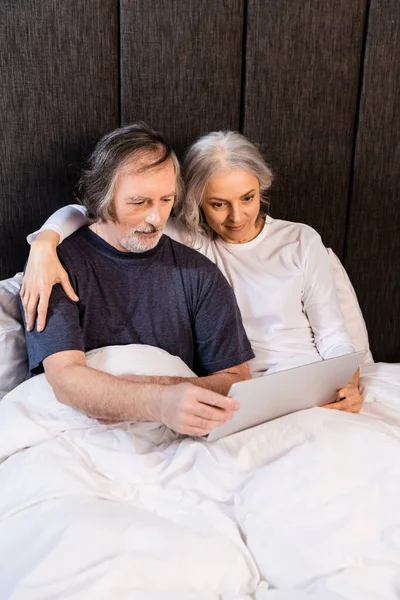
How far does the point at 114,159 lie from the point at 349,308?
76cm

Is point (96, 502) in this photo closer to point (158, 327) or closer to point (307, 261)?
point (158, 327)

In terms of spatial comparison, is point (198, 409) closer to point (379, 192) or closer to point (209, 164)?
point (209, 164)

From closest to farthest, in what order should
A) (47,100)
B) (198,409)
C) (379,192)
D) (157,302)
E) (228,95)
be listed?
(198,409) < (157,302) < (47,100) < (228,95) < (379,192)

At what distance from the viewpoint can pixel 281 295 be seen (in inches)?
67.4

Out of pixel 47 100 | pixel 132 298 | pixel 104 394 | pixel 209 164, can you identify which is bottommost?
pixel 104 394

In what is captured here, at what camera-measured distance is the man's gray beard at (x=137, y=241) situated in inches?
59.0

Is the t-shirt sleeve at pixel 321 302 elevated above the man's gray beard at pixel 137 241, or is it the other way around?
the man's gray beard at pixel 137 241

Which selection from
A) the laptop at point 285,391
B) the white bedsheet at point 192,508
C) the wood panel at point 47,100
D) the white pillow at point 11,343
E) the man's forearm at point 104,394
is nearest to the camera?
the white bedsheet at point 192,508

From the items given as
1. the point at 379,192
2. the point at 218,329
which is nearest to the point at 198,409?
the point at 218,329

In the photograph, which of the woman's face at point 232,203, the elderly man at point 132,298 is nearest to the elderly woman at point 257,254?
the woman's face at point 232,203

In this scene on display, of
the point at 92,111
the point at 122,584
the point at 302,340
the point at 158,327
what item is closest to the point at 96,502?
A: the point at 122,584

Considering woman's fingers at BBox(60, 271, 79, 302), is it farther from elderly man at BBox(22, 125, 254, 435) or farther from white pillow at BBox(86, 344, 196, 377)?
white pillow at BBox(86, 344, 196, 377)

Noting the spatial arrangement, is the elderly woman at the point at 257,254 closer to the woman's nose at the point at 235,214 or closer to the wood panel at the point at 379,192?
the woman's nose at the point at 235,214

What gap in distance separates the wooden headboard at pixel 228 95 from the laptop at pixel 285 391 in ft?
2.16
